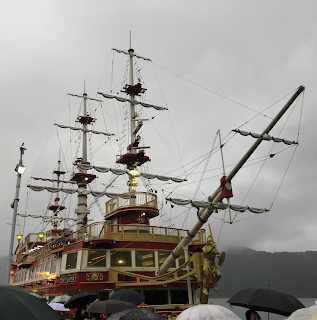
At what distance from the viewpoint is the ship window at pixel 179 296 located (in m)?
23.3

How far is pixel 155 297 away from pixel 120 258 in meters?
3.51

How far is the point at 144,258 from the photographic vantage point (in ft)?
73.9

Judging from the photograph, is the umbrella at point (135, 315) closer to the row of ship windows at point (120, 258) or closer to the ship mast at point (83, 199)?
the row of ship windows at point (120, 258)

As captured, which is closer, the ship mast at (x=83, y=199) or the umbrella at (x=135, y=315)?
the umbrella at (x=135, y=315)

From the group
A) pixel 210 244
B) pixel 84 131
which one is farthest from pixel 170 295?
pixel 84 131

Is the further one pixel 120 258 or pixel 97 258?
pixel 120 258

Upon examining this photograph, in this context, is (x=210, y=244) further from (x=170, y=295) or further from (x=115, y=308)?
(x=170, y=295)

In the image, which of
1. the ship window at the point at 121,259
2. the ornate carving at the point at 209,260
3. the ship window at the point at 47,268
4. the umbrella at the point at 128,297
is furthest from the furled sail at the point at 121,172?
the umbrella at the point at 128,297

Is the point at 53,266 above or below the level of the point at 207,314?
above

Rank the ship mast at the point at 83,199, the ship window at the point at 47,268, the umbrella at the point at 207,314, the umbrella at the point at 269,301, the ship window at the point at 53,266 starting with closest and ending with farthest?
the umbrella at the point at 207,314 < the umbrella at the point at 269,301 < the ship window at the point at 53,266 < the ship window at the point at 47,268 < the ship mast at the point at 83,199

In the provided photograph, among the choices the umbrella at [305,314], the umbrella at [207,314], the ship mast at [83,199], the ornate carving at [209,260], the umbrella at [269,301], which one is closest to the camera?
the umbrella at [305,314]

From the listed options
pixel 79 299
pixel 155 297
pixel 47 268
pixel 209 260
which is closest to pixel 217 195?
pixel 209 260

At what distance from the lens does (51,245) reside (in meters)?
28.6

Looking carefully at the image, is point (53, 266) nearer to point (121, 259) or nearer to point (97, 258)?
point (97, 258)
